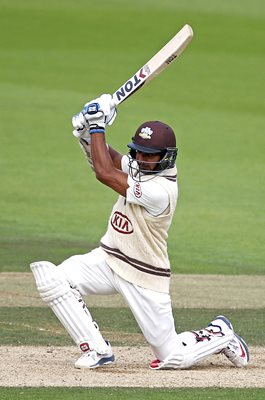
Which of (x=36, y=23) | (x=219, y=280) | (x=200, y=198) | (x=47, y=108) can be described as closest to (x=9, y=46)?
(x=36, y=23)

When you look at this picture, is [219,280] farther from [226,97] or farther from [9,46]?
[9,46]

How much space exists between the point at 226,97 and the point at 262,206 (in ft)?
30.3

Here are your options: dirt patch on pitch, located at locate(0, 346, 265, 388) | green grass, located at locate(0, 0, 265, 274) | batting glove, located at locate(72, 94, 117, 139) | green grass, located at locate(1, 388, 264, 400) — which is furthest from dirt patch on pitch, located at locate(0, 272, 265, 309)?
green grass, located at locate(1, 388, 264, 400)

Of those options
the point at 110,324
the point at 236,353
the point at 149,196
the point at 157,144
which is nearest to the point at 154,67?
the point at 157,144

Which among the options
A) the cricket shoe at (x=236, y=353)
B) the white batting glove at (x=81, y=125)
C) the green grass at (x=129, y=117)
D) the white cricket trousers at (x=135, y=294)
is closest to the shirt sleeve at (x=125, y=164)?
the white batting glove at (x=81, y=125)

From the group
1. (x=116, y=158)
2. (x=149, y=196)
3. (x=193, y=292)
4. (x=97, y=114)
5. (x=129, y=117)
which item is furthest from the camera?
(x=129, y=117)

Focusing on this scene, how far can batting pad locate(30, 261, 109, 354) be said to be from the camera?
7.76 m

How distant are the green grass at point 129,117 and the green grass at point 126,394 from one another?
242 inches

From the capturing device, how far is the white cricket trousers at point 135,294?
25.6 ft

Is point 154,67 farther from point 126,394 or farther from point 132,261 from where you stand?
point 126,394

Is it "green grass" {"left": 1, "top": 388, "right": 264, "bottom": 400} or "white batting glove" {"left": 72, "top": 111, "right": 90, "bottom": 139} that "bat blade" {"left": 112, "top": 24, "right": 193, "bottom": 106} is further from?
"green grass" {"left": 1, "top": 388, "right": 264, "bottom": 400}

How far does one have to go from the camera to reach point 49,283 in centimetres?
777

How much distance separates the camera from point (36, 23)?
111 ft

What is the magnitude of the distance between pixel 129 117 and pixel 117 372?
17.9 meters
